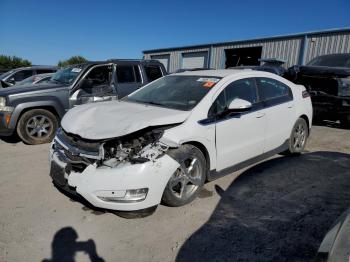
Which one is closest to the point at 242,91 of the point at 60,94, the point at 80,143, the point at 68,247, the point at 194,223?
the point at 194,223

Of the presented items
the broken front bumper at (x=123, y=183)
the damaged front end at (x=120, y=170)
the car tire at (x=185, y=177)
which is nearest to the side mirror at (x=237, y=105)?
the car tire at (x=185, y=177)

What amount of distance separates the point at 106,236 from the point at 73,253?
0.34 m

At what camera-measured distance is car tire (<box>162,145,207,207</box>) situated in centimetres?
315

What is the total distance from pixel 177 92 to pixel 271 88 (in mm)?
1572

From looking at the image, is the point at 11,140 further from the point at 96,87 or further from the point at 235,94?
the point at 235,94

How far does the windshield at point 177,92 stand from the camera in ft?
12.2

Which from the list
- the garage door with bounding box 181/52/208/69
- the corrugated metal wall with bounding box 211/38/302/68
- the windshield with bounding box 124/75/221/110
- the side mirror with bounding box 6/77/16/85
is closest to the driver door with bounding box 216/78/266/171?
the windshield with bounding box 124/75/221/110

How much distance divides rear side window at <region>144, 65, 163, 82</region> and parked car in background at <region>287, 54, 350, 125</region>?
3728mm

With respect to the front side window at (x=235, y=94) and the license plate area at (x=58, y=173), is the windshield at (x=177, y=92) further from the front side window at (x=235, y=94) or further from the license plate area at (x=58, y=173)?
the license plate area at (x=58, y=173)

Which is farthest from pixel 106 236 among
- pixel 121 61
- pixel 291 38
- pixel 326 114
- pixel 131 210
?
pixel 291 38

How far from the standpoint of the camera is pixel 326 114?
24.6 feet

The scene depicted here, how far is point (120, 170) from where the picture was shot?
9.12 feet

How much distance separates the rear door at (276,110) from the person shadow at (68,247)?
287cm

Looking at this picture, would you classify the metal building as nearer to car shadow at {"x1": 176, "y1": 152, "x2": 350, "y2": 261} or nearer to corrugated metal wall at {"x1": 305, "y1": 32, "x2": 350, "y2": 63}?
corrugated metal wall at {"x1": 305, "y1": 32, "x2": 350, "y2": 63}
